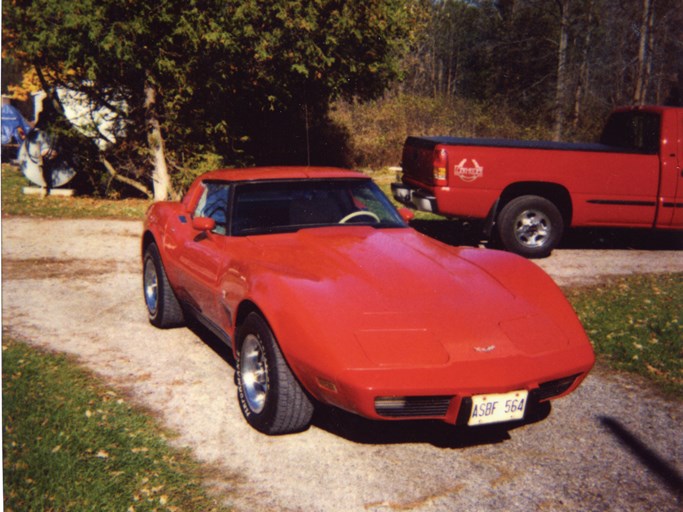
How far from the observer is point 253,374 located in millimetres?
3791

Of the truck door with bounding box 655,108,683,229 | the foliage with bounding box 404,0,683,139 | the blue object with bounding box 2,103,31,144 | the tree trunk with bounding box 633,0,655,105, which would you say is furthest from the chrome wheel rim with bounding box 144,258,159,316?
the tree trunk with bounding box 633,0,655,105

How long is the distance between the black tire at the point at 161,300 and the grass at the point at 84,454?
1107 mm

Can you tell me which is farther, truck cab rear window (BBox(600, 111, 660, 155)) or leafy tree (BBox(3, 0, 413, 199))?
leafy tree (BBox(3, 0, 413, 199))

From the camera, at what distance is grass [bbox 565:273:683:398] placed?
498 cm

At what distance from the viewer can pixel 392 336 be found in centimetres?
319

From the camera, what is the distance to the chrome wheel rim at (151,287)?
5.79 m

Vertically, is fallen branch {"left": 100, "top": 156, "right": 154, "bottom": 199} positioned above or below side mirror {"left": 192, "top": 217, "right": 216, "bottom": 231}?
below

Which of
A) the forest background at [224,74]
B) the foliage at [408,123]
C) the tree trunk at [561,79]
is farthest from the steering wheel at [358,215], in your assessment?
the tree trunk at [561,79]

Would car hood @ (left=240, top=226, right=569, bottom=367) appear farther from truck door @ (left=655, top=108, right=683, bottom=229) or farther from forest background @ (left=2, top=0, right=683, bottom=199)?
forest background @ (left=2, top=0, right=683, bottom=199)

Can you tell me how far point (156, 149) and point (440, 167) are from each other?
280 inches

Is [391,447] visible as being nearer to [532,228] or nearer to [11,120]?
[532,228]

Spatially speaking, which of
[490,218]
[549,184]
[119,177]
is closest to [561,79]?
[119,177]

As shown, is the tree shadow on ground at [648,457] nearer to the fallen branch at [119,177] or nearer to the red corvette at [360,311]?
the red corvette at [360,311]

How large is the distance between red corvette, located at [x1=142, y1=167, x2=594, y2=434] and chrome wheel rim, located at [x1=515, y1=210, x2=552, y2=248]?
4.32m
